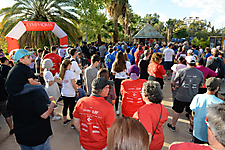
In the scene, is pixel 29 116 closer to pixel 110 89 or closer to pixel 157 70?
pixel 110 89

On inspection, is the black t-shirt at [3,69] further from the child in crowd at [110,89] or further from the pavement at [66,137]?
the child in crowd at [110,89]

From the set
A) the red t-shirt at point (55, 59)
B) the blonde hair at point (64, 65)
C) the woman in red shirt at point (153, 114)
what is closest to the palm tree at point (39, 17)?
the red t-shirt at point (55, 59)

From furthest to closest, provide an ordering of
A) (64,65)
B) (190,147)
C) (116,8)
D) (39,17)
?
(116,8) < (39,17) < (64,65) < (190,147)

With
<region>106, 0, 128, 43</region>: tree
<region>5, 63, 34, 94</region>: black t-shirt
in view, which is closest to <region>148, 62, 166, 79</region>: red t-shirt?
<region>5, 63, 34, 94</region>: black t-shirt

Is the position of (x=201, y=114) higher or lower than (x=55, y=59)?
Result: lower

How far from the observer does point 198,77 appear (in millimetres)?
3201

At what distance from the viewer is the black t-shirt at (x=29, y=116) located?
196 cm

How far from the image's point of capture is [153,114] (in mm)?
1845

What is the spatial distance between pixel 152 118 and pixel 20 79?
75.2 inches

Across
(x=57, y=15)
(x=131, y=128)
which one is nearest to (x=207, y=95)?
(x=131, y=128)

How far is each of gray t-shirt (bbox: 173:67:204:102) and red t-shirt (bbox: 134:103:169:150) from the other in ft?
5.58

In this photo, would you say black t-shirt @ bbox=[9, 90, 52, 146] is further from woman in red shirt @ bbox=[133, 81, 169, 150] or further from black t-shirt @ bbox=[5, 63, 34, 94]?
woman in red shirt @ bbox=[133, 81, 169, 150]

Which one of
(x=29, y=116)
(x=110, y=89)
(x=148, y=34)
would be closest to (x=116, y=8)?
(x=148, y=34)

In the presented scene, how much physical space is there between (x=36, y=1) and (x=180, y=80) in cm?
1476
